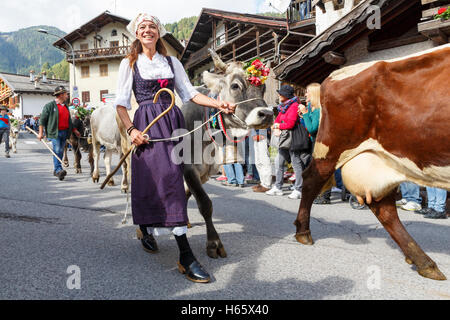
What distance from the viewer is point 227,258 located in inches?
131

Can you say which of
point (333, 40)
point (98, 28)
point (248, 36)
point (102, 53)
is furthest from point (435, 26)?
point (98, 28)

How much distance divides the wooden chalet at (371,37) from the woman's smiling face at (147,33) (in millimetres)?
5004

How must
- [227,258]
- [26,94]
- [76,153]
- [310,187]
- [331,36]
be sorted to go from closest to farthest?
[227,258], [310,187], [331,36], [76,153], [26,94]

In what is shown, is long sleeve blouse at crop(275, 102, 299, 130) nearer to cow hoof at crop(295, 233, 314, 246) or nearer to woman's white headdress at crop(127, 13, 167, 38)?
cow hoof at crop(295, 233, 314, 246)

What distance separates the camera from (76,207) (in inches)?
217

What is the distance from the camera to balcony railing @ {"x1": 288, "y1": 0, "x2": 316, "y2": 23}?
59.7 feet

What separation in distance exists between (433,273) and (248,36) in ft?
71.0

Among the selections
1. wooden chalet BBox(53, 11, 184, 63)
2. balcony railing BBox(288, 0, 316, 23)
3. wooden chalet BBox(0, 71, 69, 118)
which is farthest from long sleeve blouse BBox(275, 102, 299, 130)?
wooden chalet BBox(0, 71, 69, 118)

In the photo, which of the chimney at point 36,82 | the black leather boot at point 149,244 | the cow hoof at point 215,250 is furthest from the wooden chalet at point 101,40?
the cow hoof at point 215,250

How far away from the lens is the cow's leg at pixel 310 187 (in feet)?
11.9

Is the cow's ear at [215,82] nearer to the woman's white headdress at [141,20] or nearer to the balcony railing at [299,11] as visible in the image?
the woman's white headdress at [141,20]

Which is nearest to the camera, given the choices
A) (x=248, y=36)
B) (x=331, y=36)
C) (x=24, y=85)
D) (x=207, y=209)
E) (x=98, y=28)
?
(x=207, y=209)

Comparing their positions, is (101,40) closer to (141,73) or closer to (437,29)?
(437,29)
